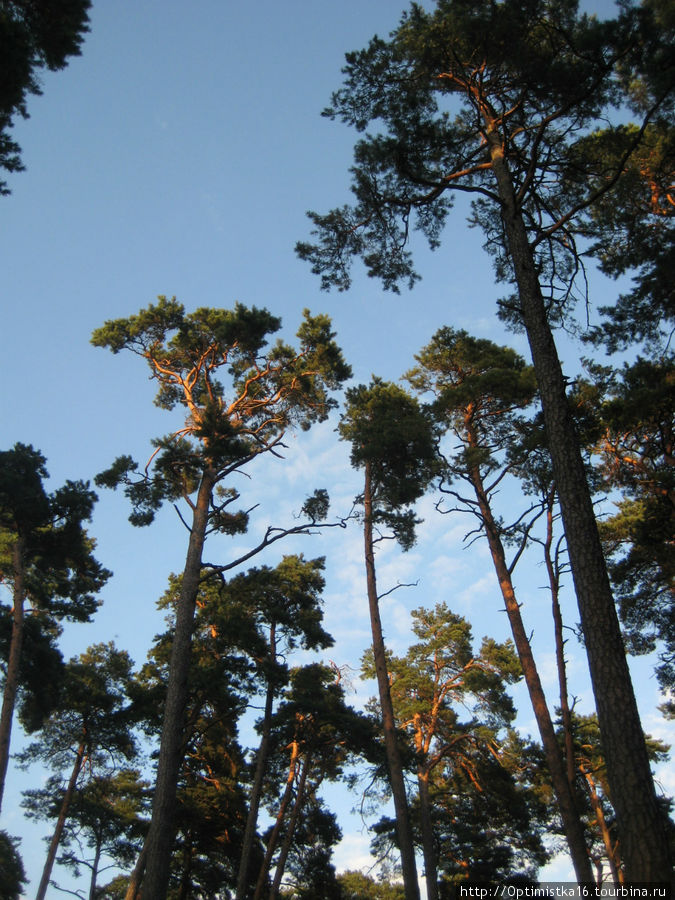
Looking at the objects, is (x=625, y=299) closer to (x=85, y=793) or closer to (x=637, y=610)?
(x=637, y=610)

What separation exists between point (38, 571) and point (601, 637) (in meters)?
15.9

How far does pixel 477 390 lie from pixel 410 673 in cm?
1199

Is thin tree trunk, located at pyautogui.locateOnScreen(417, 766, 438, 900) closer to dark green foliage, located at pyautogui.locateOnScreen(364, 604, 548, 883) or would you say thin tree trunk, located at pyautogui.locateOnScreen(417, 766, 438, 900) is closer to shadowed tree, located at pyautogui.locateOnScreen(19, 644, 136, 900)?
dark green foliage, located at pyautogui.locateOnScreen(364, 604, 548, 883)

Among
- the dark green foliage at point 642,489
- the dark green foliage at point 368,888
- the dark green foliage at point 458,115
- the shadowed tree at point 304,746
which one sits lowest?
the dark green foliage at point 368,888

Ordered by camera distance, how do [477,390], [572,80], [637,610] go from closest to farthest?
[572,80]
[477,390]
[637,610]

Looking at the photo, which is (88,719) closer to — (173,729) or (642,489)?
(173,729)

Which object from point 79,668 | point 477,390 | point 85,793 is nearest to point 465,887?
point 85,793

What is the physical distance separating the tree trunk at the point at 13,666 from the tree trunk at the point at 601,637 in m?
12.0

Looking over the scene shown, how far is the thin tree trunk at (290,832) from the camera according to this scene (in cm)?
1787

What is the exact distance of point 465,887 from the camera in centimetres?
1977

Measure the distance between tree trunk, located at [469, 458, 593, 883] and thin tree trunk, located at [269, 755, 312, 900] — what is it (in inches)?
435

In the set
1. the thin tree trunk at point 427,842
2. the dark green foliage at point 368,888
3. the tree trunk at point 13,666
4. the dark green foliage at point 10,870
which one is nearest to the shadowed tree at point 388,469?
the thin tree trunk at point 427,842

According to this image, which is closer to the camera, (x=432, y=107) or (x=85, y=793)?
(x=432, y=107)

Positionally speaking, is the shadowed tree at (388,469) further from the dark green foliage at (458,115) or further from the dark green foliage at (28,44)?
the dark green foliage at (28,44)
